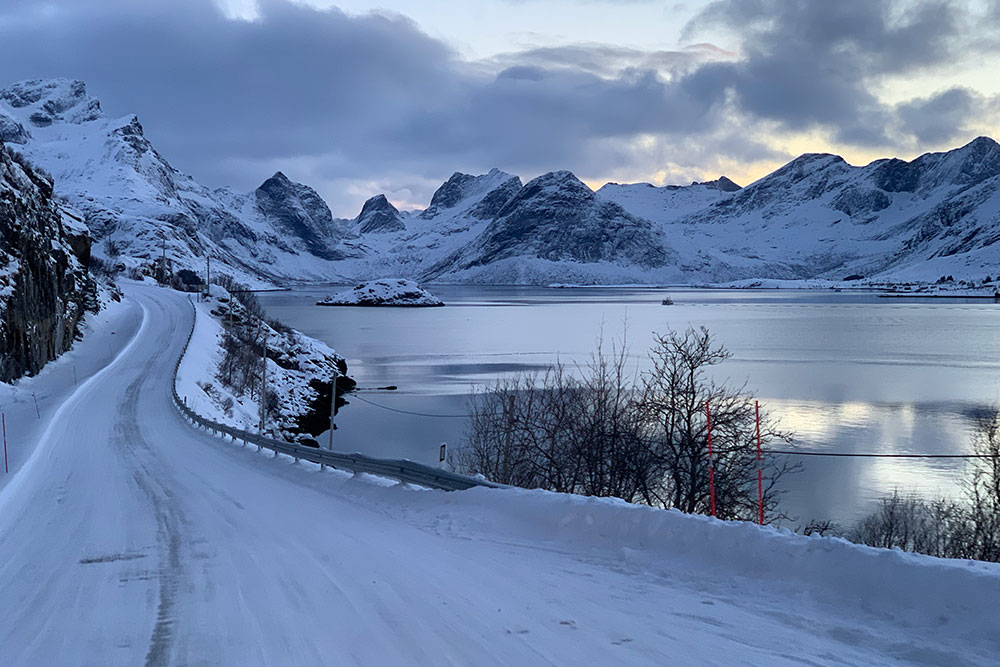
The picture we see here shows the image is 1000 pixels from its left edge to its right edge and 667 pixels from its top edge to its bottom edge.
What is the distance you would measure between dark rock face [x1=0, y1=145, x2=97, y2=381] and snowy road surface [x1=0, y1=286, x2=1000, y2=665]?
29813 millimetres

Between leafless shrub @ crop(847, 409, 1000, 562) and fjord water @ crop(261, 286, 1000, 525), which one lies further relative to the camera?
fjord water @ crop(261, 286, 1000, 525)

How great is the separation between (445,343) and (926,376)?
51.1m

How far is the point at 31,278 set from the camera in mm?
41156

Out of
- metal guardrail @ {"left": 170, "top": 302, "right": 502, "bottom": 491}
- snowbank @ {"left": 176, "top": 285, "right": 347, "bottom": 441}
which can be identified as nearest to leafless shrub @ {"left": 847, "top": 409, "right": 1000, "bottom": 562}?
metal guardrail @ {"left": 170, "top": 302, "right": 502, "bottom": 491}

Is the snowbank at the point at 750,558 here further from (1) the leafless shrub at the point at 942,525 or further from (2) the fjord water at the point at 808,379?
(2) the fjord water at the point at 808,379

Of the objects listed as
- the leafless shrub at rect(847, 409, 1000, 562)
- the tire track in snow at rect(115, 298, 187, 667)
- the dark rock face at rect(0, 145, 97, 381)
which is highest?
the dark rock face at rect(0, 145, 97, 381)

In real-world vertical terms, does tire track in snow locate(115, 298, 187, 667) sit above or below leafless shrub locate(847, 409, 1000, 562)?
above

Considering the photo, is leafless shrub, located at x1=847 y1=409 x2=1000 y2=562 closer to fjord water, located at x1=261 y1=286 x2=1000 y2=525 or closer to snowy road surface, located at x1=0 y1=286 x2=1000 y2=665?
fjord water, located at x1=261 y1=286 x2=1000 y2=525

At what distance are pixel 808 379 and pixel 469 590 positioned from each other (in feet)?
164

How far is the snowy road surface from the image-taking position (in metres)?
5.88

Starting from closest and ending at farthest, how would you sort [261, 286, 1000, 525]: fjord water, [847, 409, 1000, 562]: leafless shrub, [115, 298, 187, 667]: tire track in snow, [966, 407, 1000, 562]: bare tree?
[115, 298, 187, 667]: tire track in snow < [966, 407, 1000, 562]: bare tree < [847, 409, 1000, 562]: leafless shrub < [261, 286, 1000, 525]: fjord water

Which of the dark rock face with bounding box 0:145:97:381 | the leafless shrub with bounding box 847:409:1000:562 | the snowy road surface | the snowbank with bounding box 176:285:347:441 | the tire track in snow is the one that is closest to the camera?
the snowy road surface

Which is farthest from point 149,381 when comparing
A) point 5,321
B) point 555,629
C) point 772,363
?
point 772,363

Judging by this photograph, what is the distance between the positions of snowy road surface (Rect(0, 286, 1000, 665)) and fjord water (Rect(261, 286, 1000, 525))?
1749cm
